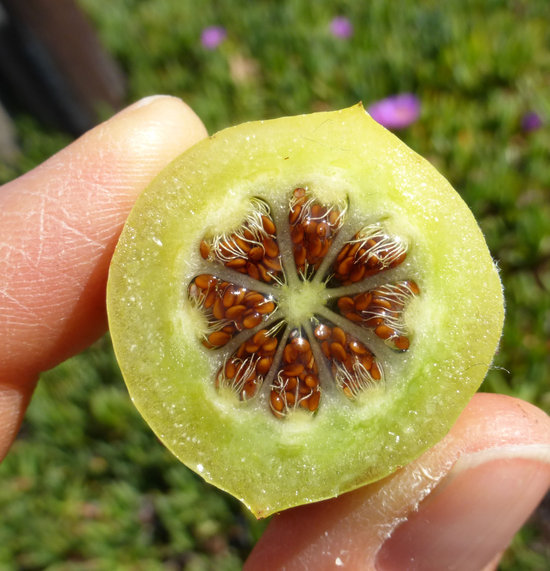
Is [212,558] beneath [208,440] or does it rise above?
beneath

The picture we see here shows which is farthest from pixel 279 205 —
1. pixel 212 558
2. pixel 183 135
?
pixel 212 558

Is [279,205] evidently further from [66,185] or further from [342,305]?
[66,185]

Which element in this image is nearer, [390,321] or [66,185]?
[390,321]

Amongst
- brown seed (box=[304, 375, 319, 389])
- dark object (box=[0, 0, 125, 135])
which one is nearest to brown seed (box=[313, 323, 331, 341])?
brown seed (box=[304, 375, 319, 389])

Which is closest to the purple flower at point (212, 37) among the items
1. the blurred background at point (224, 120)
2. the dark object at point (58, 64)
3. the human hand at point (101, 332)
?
the blurred background at point (224, 120)

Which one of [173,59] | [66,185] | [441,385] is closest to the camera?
[441,385]

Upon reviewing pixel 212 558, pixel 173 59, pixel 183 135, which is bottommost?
pixel 212 558

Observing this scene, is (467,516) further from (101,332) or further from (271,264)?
(101,332)
